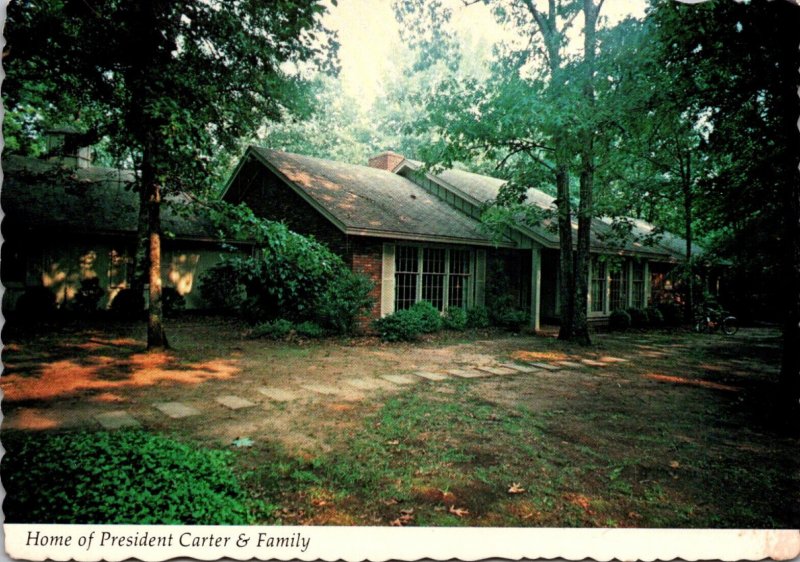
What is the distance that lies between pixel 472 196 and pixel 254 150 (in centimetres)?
727

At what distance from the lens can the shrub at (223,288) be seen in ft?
36.7

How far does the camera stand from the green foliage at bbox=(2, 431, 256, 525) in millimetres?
2016

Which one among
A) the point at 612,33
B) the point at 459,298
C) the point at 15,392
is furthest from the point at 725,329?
the point at 15,392

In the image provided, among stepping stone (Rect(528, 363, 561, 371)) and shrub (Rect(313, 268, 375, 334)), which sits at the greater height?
shrub (Rect(313, 268, 375, 334))

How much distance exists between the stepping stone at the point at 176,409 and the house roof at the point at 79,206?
24.2 ft

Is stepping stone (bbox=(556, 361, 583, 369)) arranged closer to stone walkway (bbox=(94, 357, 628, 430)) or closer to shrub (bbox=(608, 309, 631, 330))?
stone walkway (bbox=(94, 357, 628, 430))

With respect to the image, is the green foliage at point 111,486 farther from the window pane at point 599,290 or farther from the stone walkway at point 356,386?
the window pane at point 599,290

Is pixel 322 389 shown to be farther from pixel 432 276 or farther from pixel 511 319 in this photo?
pixel 511 319

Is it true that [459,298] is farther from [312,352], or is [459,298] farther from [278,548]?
[278,548]

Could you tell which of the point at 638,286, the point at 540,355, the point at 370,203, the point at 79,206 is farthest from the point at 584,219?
the point at 79,206

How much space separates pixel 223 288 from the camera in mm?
13320

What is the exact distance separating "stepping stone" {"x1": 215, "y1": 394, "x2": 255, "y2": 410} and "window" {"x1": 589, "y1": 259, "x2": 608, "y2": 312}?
14.0 meters

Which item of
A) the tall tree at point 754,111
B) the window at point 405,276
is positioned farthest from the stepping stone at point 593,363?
the window at point 405,276

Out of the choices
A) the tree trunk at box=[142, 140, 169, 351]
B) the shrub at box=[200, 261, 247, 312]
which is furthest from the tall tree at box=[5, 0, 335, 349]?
the shrub at box=[200, 261, 247, 312]
